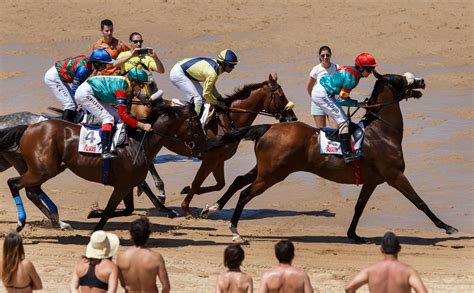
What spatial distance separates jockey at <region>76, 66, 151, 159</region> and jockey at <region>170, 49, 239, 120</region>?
2187 millimetres

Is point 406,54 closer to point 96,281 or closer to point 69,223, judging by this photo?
point 69,223

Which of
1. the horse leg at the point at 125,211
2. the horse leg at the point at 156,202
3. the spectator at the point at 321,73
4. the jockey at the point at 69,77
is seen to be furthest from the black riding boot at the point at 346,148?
the jockey at the point at 69,77

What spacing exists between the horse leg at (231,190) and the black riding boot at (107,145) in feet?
7.25

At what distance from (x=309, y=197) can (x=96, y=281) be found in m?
9.24

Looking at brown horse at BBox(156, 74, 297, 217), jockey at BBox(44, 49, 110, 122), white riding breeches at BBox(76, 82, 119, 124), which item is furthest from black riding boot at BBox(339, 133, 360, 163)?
jockey at BBox(44, 49, 110, 122)

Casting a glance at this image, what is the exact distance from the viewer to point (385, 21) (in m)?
29.1

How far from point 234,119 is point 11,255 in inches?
338

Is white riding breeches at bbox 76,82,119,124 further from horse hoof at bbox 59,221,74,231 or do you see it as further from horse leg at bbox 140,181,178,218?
horse leg at bbox 140,181,178,218

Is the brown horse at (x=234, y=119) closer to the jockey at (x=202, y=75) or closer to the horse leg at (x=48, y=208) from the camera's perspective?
the jockey at (x=202, y=75)

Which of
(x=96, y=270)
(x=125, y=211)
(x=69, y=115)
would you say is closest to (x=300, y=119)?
(x=125, y=211)

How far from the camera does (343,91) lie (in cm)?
1602

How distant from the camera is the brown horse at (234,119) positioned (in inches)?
714

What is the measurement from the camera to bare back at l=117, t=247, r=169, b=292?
10.2m

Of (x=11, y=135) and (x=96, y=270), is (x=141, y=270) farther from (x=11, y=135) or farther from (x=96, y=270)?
(x=11, y=135)
